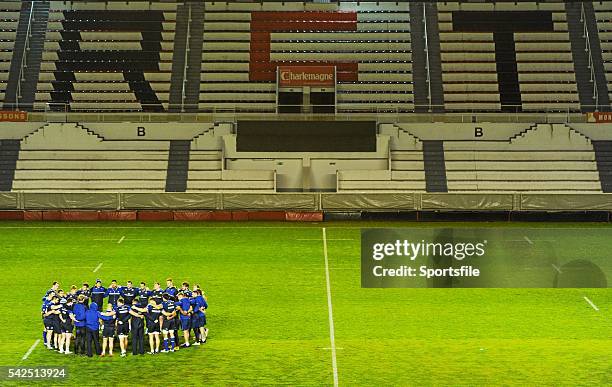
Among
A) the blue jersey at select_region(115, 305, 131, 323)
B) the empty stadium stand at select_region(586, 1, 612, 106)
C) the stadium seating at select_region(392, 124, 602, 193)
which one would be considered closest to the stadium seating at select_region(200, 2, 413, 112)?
the stadium seating at select_region(392, 124, 602, 193)

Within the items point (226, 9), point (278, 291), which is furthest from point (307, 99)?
point (278, 291)

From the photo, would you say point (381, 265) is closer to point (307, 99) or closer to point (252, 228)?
point (252, 228)

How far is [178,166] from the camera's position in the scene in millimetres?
43719

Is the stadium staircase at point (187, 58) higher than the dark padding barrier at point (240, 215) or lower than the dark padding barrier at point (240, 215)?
higher

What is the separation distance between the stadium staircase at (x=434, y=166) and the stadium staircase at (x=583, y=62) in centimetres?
754

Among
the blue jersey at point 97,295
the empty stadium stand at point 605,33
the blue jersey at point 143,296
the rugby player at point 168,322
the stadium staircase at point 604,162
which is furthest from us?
the empty stadium stand at point 605,33

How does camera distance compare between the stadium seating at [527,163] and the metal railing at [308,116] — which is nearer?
the stadium seating at [527,163]

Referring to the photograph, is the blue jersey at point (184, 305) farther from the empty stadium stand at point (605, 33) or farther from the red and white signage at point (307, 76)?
the empty stadium stand at point (605, 33)

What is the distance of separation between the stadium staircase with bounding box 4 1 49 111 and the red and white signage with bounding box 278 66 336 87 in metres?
12.1

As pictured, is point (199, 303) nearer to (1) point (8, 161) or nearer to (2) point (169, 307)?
(2) point (169, 307)

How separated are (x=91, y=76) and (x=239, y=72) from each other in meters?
7.21

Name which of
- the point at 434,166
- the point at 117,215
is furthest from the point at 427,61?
the point at 117,215

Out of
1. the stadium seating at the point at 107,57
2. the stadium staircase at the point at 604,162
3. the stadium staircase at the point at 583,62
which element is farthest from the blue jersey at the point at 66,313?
the stadium staircase at the point at 583,62

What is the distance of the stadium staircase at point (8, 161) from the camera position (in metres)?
42.4
